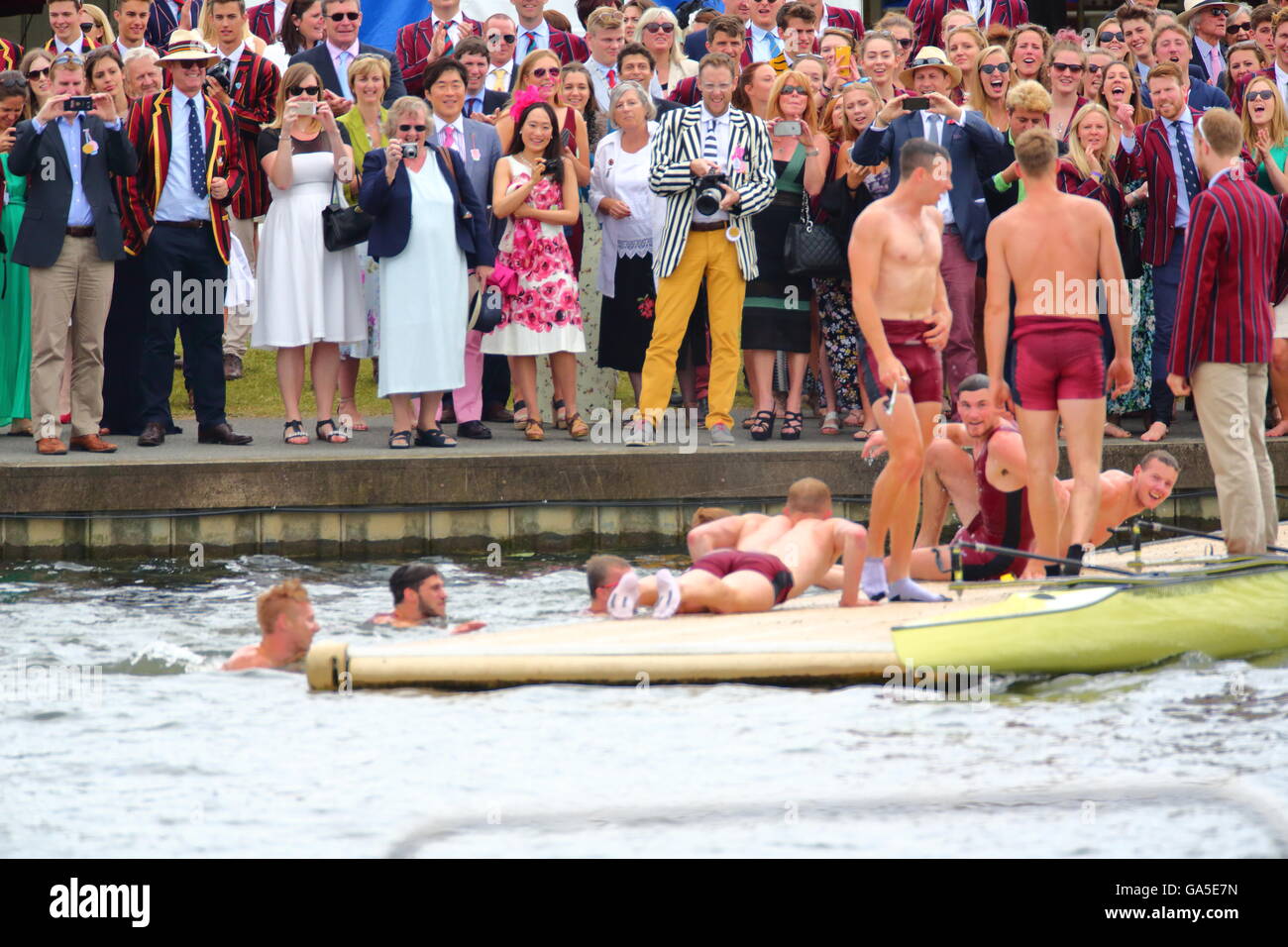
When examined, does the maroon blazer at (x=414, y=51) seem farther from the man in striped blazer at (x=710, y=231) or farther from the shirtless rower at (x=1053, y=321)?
the shirtless rower at (x=1053, y=321)

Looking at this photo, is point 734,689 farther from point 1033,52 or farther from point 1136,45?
point 1136,45

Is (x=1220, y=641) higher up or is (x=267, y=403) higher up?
(x=267, y=403)

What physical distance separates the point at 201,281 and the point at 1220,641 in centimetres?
642

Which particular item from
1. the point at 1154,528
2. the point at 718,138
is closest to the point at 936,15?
the point at 718,138

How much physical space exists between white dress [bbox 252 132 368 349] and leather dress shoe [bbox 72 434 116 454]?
1.10 meters

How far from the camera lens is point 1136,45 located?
559 inches

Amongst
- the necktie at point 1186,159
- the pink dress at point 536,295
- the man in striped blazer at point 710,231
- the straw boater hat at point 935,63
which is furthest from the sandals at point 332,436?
the necktie at point 1186,159

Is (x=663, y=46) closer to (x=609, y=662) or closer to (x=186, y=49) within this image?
(x=186, y=49)

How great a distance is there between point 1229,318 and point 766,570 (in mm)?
2493

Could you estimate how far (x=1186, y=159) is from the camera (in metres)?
12.7
